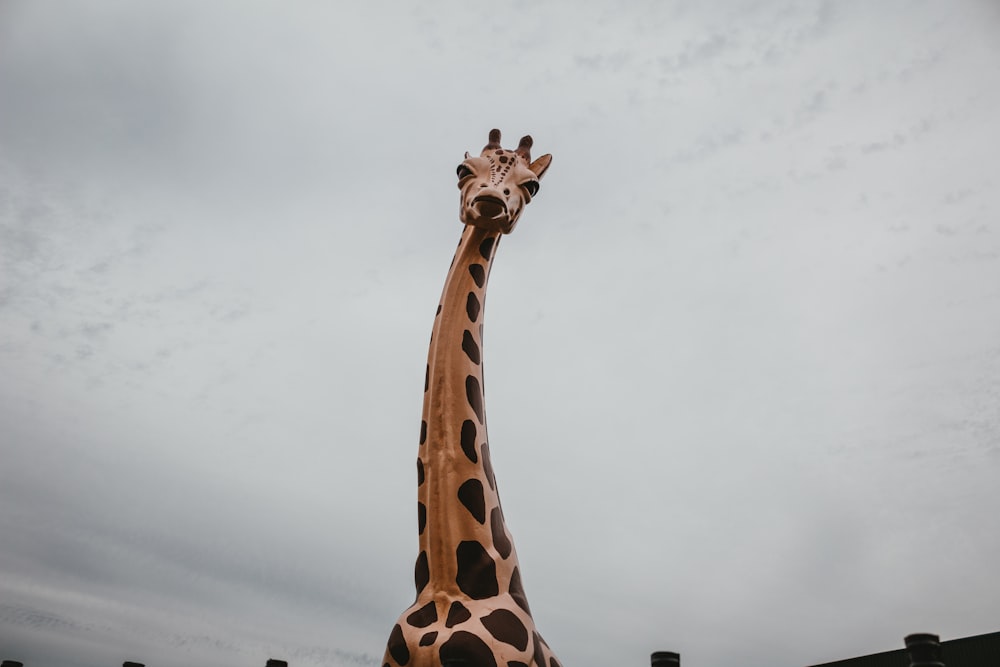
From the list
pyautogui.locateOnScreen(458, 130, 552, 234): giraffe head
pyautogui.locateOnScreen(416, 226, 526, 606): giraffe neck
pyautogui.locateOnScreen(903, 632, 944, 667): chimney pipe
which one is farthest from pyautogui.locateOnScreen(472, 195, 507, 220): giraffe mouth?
pyautogui.locateOnScreen(903, 632, 944, 667): chimney pipe

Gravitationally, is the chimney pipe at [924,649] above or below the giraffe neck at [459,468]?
below

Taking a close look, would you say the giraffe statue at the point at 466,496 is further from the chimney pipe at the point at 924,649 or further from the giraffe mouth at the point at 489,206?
the chimney pipe at the point at 924,649

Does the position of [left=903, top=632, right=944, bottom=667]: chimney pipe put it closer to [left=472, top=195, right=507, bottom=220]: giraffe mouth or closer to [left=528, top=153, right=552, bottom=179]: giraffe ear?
[left=472, top=195, right=507, bottom=220]: giraffe mouth

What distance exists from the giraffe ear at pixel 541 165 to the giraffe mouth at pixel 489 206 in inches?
64.5

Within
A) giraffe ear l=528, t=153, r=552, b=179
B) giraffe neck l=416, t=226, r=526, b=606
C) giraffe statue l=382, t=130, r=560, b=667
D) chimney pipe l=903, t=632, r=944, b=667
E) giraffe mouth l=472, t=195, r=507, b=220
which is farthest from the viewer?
giraffe ear l=528, t=153, r=552, b=179

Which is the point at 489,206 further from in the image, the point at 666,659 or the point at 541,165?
the point at 666,659

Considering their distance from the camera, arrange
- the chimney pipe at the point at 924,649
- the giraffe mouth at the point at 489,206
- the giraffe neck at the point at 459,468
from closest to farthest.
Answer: the chimney pipe at the point at 924,649, the giraffe neck at the point at 459,468, the giraffe mouth at the point at 489,206

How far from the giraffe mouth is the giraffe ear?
1.64 m

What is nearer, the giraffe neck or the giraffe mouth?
the giraffe neck

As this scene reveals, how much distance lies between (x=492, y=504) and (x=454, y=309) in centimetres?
187

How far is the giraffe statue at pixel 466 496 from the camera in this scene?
498 centimetres

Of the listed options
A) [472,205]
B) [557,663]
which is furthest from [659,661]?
[472,205]

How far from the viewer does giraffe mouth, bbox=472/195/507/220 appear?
6.61m

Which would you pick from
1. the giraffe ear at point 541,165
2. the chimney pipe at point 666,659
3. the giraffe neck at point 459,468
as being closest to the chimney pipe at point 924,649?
the chimney pipe at point 666,659
